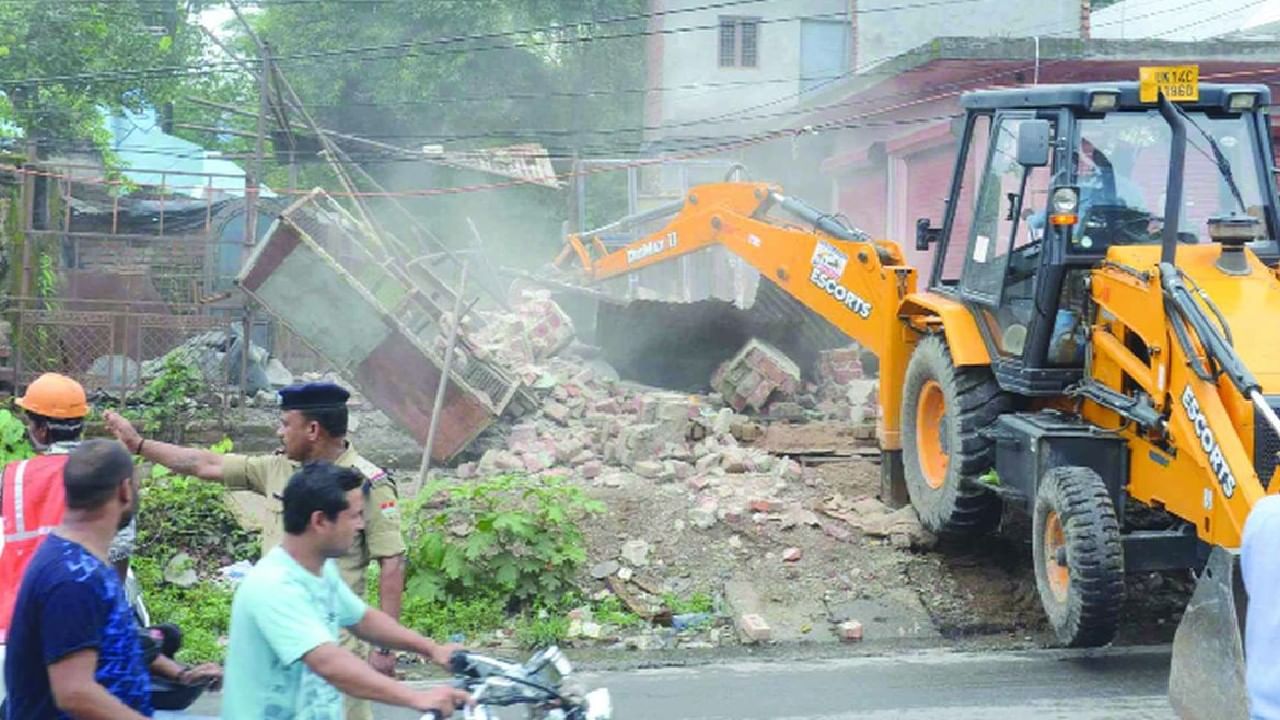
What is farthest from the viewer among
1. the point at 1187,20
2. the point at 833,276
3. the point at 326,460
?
the point at 1187,20

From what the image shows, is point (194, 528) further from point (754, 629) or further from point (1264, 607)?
point (1264, 607)

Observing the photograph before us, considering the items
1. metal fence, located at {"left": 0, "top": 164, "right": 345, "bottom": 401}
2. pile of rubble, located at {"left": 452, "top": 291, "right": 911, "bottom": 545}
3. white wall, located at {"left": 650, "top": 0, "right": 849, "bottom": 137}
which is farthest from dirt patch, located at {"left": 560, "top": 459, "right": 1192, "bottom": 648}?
white wall, located at {"left": 650, "top": 0, "right": 849, "bottom": 137}

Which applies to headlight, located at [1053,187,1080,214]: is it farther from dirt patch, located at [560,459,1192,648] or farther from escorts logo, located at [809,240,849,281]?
escorts logo, located at [809,240,849,281]

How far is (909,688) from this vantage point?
786 cm

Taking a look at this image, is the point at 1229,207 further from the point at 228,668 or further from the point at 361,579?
the point at 228,668

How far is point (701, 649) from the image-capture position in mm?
8867

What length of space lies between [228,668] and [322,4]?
3859 cm

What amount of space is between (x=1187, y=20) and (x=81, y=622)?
95.5 ft

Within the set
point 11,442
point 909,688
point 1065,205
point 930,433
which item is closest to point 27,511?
point 909,688

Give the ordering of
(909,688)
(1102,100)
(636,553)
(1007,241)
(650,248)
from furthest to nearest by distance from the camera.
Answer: (650,248) → (636,553) → (1007,241) → (1102,100) → (909,688)

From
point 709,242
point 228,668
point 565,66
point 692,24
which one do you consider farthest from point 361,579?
point 565,66

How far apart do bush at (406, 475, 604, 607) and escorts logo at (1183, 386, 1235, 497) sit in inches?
151

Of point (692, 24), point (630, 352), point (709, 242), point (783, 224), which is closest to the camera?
point (783, 224)

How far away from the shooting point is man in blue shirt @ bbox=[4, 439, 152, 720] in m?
3.69
